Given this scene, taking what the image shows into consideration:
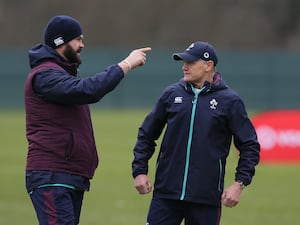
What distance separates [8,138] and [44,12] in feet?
99.9

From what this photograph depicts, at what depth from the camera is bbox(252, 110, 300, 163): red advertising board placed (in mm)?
17672

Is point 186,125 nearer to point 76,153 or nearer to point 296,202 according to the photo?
point 76,153

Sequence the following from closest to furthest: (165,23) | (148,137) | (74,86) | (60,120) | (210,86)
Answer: (74,86)
(60,120)
(210,86)
(148,137)
(165,23)

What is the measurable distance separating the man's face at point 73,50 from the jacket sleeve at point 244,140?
130 cm

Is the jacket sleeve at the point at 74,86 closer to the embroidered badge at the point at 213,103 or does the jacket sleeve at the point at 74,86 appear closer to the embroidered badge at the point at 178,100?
the embroidered badge at the point at 178,100

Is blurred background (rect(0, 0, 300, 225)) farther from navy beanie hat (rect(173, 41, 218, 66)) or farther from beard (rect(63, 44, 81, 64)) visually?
beard (rect(63, 44, 81, 64))

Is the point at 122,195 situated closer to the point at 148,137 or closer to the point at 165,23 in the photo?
the point at 148,137

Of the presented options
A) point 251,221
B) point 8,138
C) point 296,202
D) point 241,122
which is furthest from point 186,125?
point 8,138

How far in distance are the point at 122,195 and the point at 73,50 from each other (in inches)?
273

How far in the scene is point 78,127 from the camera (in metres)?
6.73

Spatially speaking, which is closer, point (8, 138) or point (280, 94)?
point (8, 138)

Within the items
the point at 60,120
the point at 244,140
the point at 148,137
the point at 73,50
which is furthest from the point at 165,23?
the point at 60,120

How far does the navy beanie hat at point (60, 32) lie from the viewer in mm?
6785

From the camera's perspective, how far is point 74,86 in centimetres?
650
